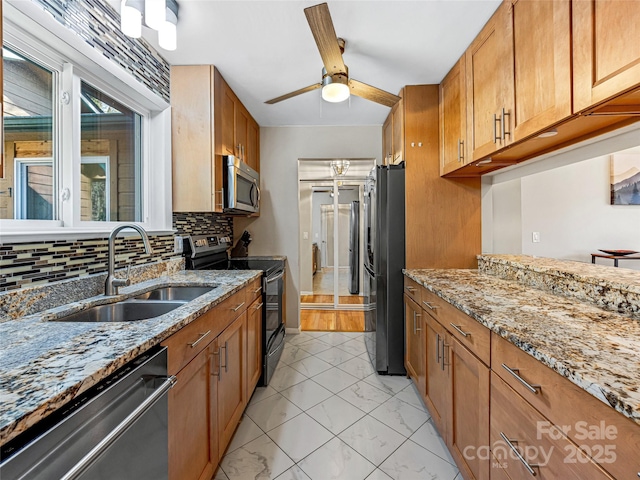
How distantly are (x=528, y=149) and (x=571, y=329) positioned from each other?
40.3 inches

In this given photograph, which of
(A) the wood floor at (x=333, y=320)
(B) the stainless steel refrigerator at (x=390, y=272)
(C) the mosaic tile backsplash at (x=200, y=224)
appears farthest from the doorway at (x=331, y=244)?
(B) the stainless steel refrigerator at (x=390, y=272)

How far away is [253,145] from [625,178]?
2.98 m

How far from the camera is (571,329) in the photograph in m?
0.96

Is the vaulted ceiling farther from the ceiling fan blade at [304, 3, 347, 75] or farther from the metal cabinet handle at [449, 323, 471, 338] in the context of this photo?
the metal cabinet handle at [449, 323, 471, 338]

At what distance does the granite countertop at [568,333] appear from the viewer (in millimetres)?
631

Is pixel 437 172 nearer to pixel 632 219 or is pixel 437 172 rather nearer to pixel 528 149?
pixel 528 149

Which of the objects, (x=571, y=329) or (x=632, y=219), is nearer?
(x=571, y=329)

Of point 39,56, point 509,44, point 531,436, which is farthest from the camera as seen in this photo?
point 509,44

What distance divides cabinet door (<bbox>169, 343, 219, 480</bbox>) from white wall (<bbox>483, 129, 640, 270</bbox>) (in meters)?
2.08

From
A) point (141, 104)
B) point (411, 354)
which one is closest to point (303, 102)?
point (141, 104)

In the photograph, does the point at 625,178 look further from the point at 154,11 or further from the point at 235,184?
the point at 154,11

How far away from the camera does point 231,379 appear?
1551 mm

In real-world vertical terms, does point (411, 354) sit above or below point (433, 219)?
below

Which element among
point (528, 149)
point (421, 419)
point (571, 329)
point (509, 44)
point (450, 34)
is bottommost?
point (421, 419)
